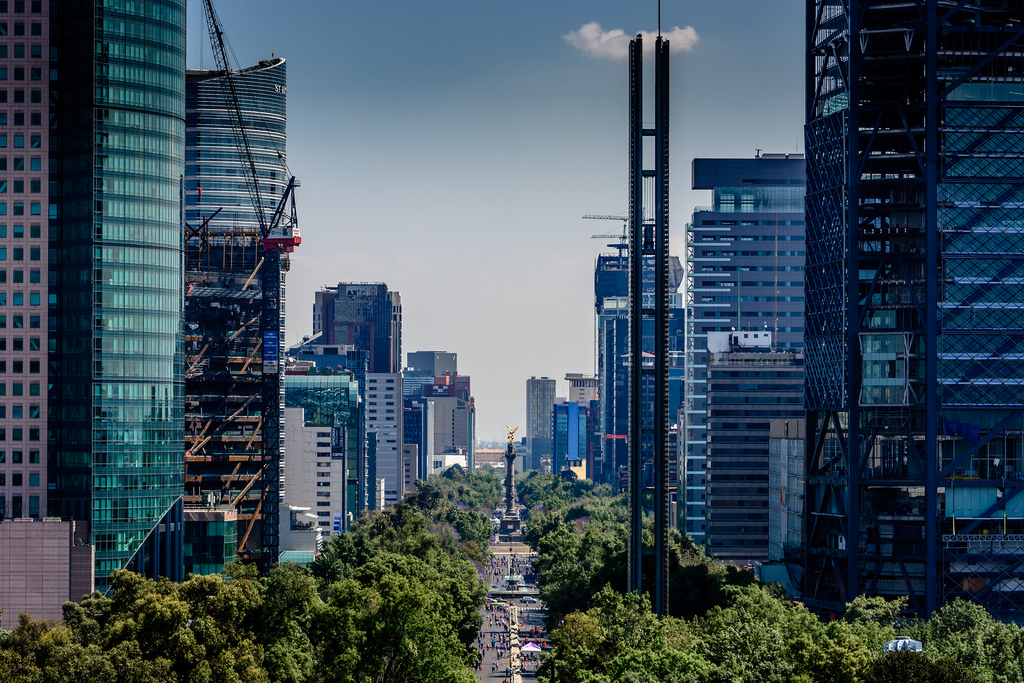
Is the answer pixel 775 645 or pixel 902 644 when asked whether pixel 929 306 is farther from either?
pixel 775 645

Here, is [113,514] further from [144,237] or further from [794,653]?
[794,653]

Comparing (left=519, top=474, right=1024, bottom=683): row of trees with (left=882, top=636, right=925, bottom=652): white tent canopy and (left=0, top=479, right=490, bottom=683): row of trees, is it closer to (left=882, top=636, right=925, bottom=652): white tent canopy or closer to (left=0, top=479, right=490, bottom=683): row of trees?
(left=882, top=636, right=925, bottom=652): white tent canopy

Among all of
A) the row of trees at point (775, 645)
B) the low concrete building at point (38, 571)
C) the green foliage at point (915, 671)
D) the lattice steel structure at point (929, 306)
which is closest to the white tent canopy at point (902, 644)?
the row of trees at point (775, 645)

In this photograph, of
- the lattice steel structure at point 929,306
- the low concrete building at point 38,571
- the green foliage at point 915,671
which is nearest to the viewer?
the green foliage at point 915,671

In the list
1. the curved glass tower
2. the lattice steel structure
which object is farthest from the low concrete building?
the lattice steel structure

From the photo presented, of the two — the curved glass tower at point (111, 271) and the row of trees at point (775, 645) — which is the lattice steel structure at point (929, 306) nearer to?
the row of trees at point (775, 645)

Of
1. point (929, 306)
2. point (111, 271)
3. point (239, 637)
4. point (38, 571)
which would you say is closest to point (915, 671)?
point (239, 637)

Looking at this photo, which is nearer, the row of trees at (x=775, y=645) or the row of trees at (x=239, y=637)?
the row of trees at (x=775, y=645)
